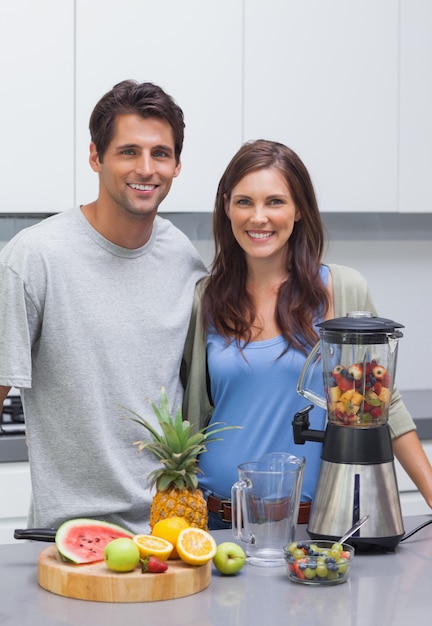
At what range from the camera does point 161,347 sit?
2.20 metres

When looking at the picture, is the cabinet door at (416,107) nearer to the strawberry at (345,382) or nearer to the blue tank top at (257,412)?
the blue tank top at (257,412)

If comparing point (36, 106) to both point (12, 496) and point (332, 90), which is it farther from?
point (12, 496)

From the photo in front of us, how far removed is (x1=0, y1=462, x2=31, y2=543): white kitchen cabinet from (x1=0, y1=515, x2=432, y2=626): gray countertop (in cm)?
113

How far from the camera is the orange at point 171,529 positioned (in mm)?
1677

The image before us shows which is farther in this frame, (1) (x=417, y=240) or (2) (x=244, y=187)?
(1) (x=417, y=240)

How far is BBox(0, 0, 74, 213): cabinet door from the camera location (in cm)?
295

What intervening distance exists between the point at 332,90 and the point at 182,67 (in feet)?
1.61

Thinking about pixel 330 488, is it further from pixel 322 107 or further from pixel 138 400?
pixel 322 107

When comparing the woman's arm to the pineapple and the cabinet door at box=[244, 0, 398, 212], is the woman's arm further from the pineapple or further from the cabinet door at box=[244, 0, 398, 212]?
the cabinet door at box=[244, 0, 398, 212]

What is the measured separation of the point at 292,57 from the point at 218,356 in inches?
53.2

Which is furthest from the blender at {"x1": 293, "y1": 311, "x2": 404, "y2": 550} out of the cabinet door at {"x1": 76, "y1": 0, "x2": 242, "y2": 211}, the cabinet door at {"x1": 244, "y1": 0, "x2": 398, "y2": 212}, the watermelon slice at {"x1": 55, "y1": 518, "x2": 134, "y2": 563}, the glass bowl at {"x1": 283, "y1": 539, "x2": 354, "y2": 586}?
the cabinet door at {"x1": 244, "y1": 0, "x2": 398, "y2": 212}

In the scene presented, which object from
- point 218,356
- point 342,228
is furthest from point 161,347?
point 342,228

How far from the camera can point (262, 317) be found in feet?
7.47

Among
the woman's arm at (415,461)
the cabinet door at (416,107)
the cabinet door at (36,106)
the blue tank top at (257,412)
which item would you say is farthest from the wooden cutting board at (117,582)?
the cabinet door at (416,107)
